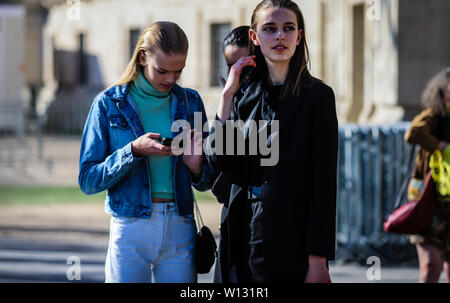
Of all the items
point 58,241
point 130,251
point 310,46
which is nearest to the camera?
point 130,251

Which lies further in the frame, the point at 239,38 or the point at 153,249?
the point at 239,38

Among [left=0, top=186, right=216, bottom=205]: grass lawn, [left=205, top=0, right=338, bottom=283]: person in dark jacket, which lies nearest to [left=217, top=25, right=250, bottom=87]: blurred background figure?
[left=205, top=0, right=338, bottom=283]: person in dark jacket

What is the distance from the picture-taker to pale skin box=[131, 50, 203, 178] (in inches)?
155

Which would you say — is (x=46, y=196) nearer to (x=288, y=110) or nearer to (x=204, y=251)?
(x=204, y=251)

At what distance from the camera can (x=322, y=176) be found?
3.69 meters

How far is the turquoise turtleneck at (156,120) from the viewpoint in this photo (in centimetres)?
413

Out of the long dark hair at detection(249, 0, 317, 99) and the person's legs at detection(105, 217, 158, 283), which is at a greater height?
the long dark hair at detection(249, 0, 317, 99)

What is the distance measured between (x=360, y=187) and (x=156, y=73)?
17.8 feet

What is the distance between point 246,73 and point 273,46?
0.18 meters

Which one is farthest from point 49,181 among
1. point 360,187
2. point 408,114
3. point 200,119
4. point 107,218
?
point 200,119

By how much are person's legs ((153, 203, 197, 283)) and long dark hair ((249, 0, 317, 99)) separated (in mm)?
742

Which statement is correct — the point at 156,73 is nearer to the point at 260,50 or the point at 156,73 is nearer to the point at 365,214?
the point at 260,50

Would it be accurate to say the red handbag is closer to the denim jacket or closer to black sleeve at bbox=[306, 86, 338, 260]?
the denim jacket

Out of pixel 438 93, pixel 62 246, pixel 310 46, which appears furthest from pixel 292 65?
pixel 310 46
